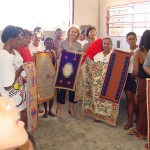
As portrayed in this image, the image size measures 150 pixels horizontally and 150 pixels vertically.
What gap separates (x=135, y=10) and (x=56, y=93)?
8.24 feet

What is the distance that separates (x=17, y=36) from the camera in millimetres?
2203

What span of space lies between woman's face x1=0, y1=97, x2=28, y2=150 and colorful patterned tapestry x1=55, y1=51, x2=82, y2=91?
101 inches

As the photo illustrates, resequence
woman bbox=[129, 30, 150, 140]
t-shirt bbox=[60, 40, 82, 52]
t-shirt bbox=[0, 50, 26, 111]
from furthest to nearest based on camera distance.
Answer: t-shirt bbox=[60, 40, 82, 52] < woman bbox=[129, 30, 150, 140] < t-shirt bbox=[0, 50, 26, 111]

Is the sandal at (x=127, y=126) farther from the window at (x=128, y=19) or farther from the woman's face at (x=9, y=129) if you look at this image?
the woman's face at (x=9, y=129)

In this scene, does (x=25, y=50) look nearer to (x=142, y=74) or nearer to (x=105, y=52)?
(x=105, y=52)

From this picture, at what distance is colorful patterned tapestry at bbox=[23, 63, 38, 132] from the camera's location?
2519 millimetres

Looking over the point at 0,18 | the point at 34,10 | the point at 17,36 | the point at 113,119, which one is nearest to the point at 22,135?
the point at 17,36

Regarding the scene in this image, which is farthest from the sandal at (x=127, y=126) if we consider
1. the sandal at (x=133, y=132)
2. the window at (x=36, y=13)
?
the window at (x=36, y=13)

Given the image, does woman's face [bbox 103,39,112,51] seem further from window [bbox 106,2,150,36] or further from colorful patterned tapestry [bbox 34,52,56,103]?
window [bbox 106,2,150,36]

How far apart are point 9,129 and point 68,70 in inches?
103

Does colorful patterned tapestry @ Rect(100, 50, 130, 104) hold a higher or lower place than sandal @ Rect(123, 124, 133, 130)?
higher

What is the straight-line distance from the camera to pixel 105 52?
3.31m

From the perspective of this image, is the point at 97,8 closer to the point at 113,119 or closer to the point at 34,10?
the point at 34,10

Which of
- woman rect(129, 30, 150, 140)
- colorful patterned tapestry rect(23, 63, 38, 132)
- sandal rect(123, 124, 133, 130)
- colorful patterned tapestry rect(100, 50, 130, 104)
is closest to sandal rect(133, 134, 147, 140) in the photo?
woman rect(129, 30, 150, 140)
